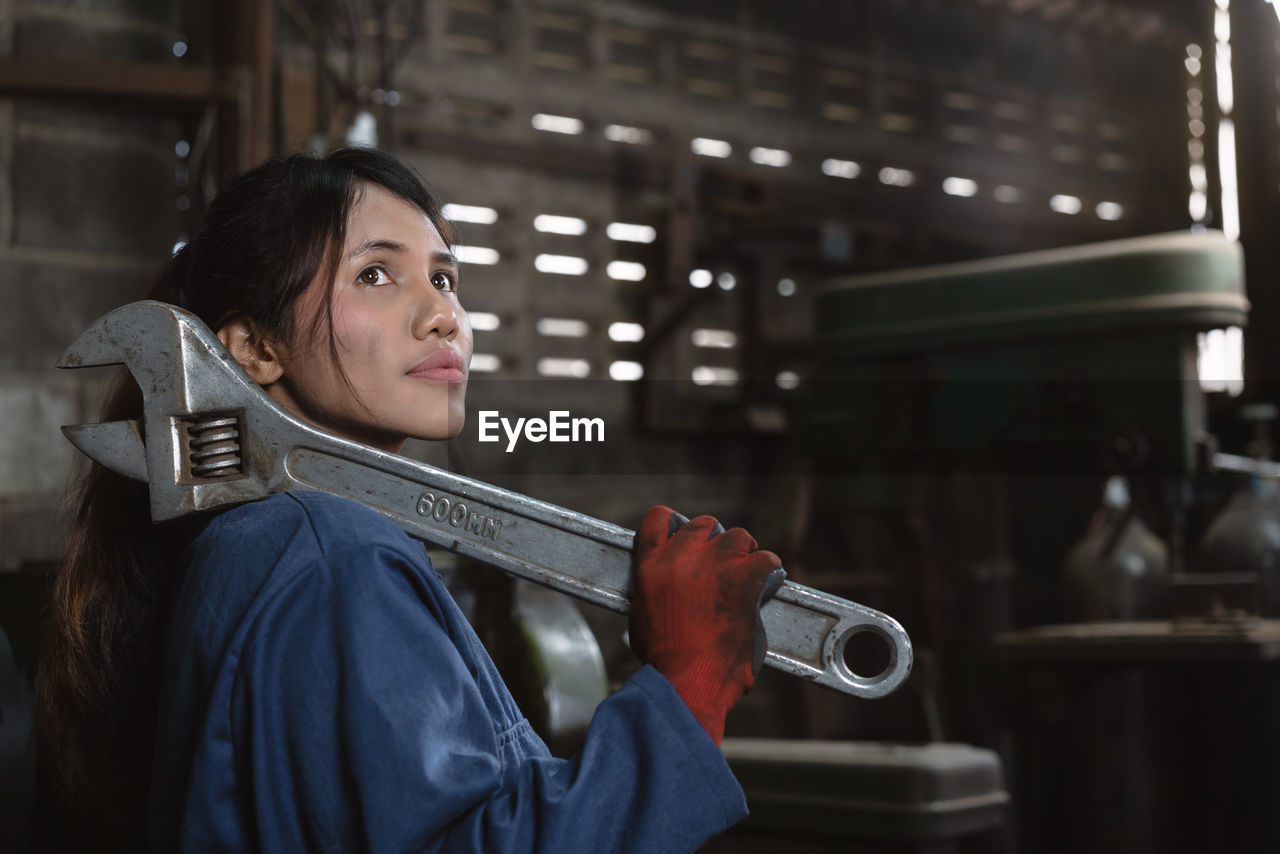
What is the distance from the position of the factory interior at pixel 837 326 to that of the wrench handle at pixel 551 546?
223 mm

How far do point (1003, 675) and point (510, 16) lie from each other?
86.9 inches

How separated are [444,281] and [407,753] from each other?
1.41ft

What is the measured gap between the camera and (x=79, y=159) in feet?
8.64

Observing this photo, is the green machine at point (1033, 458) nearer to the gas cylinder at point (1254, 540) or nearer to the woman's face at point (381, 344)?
the gas cylinder at point (1254, 540)

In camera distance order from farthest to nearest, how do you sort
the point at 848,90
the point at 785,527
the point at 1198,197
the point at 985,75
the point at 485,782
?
the point at 1198,197 < the point at 985,75 < the point at 848,90 < the point at 785,527 < the point at 485,782

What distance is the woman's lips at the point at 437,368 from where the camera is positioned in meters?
0.96

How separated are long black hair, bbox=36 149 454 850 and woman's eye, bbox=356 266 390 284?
4 centimetres

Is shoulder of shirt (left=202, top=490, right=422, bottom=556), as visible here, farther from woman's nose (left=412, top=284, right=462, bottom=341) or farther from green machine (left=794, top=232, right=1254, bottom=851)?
green machine (left=794, top=232, right=1254, bottom=851)

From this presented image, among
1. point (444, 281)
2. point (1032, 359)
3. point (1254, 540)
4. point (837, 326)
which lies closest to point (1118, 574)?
point (1254, 540)

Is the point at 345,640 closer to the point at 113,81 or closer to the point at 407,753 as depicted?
the point at 407,753

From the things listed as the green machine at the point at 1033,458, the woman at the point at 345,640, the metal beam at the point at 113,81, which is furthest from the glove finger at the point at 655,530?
the metal beam at the point at 113,81

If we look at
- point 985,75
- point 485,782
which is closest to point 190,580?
point 485,782

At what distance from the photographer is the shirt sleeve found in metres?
0.74

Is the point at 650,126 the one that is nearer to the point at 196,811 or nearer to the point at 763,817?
the point at 763,817
